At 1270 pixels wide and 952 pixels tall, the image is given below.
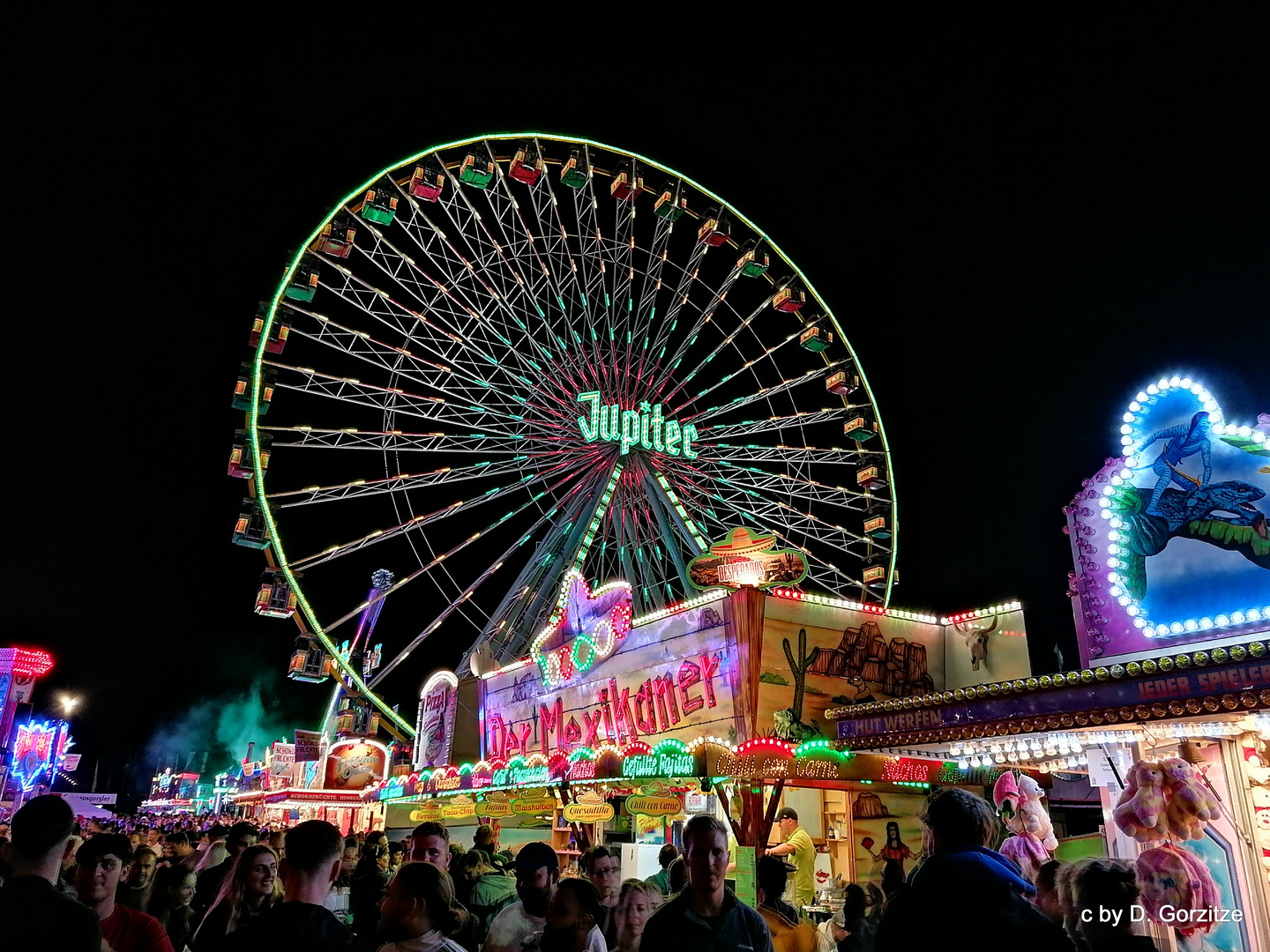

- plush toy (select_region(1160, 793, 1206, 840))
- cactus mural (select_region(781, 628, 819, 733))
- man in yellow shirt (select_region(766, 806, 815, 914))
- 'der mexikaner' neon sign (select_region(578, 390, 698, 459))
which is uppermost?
'der mexikaner' neon sign (select_region(578, 390, 698, 459))

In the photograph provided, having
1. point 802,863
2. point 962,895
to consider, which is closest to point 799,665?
point 802,863

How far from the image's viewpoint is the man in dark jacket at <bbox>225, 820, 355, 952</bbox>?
2889mm

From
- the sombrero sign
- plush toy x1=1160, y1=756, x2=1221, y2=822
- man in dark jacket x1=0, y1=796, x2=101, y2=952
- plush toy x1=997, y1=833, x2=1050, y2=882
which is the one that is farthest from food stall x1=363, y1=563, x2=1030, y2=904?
man in dark jacket x1=0, y1=796, x2=101, y2=952

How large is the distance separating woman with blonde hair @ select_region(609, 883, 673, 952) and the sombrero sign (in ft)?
31.7

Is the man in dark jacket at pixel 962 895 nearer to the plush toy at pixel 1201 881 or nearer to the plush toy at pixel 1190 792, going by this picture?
the plush toy at pixel 1201 881

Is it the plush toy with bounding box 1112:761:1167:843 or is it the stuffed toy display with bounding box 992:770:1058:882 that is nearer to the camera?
the plush toy with bounding box 1112:761:1167:843

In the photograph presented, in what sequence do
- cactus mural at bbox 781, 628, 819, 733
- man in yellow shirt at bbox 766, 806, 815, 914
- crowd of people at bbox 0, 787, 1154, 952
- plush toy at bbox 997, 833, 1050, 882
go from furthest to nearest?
cactus mural at bbox 781, 628, 819, 733
man in yellow shirt at bbox 766, 806, 815, 914
plush toy at bbox 997, 833, 1050, 882
crowd of people at bbox 0, 787, 1154, 952

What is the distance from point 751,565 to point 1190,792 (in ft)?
23.3

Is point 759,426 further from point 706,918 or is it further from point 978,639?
point 706,918

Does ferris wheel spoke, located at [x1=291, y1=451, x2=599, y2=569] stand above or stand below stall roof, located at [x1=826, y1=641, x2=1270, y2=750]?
above

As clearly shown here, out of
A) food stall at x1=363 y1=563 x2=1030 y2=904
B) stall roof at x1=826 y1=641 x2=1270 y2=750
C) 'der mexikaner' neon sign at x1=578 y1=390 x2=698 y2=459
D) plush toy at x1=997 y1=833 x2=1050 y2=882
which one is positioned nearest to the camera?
stall roof at x1=826 y1=641 x2=1270 y2=750

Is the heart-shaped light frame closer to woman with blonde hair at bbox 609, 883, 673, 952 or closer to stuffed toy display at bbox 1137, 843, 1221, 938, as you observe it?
stuffed toy display at bbox 1137, 843, 1221, 938

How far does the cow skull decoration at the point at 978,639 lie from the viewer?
1497cm

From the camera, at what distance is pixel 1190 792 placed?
326 inches
